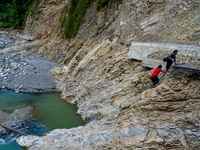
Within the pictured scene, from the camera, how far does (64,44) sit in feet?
72.8

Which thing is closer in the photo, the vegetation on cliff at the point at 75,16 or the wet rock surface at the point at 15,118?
the wet rock surface at the point at 15,118

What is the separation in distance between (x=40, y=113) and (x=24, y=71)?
26.7 feet

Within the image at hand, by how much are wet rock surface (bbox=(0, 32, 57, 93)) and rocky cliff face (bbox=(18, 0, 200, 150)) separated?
4.89ft

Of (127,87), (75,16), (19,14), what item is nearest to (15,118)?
(127,87)

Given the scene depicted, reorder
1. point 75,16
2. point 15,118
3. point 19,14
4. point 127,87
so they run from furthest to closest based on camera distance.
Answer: point 19,14
point 75,16
point 15,118
point 127,87

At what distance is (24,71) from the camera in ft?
56.9

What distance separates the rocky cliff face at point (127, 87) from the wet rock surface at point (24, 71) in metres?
1.49

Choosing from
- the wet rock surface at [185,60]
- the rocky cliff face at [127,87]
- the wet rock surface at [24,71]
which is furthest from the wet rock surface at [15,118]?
the wet rock surface at [185,60]

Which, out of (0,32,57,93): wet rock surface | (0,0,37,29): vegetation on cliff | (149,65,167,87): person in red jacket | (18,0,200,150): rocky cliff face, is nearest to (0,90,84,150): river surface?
(18,0,200,150): rocky cliff face

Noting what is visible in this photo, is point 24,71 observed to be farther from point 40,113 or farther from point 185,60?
point 185,60

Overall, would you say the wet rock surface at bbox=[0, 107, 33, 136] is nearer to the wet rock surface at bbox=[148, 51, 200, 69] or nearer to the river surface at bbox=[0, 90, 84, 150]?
the river surface at bbox=[0, 90, 84, 150]

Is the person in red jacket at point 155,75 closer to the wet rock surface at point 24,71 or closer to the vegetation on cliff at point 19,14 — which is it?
the wet rock surface at point 24,71

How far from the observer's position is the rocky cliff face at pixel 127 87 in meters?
5.42

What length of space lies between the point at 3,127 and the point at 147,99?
828 centimetres
